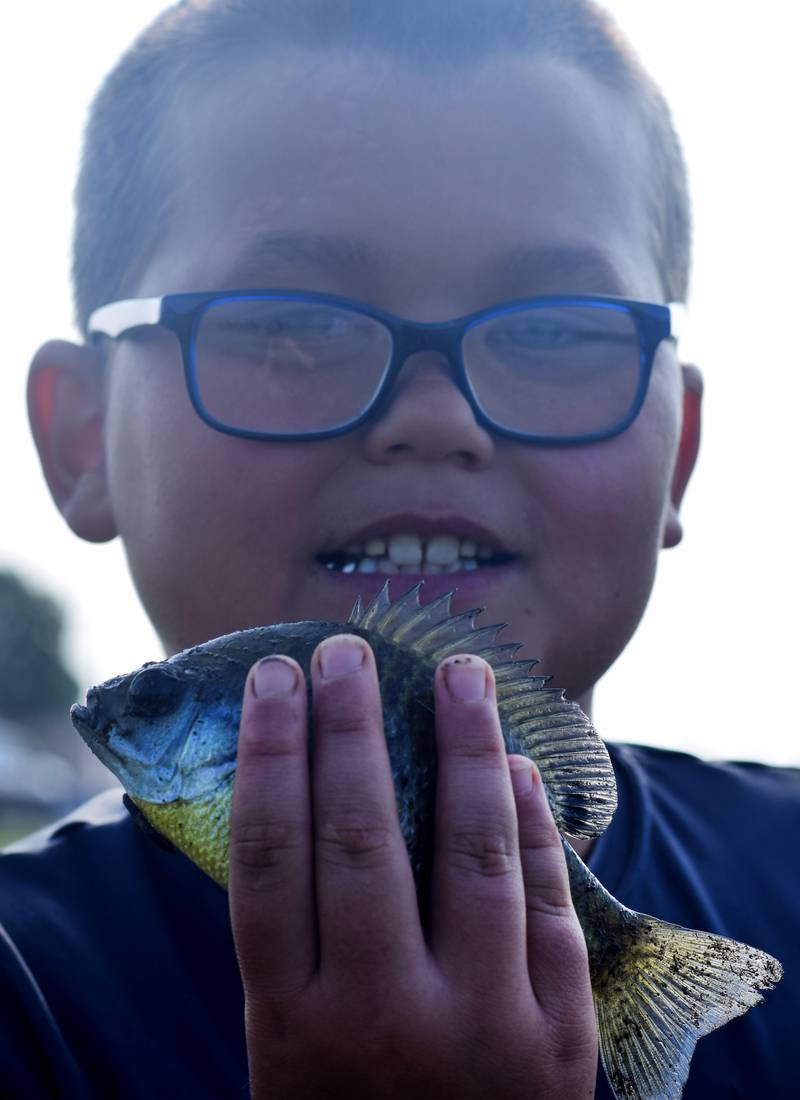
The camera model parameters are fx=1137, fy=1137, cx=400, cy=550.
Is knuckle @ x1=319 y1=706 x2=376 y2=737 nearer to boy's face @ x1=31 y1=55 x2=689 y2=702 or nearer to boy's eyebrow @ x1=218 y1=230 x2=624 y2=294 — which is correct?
boy's face @ x1=31 y1=55 x2=689 y2=702

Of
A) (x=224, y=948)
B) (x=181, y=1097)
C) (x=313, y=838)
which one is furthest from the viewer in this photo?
(x=224, y=948)

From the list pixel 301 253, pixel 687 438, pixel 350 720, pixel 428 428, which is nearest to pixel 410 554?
pixel 428 428

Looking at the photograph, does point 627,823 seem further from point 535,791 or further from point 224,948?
point 535,791

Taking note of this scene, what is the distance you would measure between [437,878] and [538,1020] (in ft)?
1.00

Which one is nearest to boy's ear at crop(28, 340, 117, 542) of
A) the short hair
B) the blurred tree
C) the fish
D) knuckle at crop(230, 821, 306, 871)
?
the short hair

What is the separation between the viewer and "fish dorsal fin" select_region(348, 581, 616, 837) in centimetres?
190

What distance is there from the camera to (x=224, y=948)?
113 inches

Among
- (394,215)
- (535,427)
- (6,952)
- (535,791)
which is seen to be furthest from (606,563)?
(6,952)

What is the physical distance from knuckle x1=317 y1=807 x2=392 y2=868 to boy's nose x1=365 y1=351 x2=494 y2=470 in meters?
1.23

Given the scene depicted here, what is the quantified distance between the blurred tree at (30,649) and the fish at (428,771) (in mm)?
64033

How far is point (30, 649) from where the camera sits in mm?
64375

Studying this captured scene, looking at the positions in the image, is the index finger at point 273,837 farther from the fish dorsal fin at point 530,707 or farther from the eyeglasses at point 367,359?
the eyeglasses at point 367,359

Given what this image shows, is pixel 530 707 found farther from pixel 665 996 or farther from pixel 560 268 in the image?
pixel 560 268

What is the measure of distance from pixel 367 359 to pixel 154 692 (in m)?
1.43
